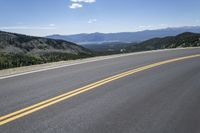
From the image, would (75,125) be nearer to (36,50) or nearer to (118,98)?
(118,98)

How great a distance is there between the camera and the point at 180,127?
439cm

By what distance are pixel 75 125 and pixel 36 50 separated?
113 m

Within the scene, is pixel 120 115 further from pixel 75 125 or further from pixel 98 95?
pixel 98 95

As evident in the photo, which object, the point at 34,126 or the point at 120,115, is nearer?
the point at 34,126

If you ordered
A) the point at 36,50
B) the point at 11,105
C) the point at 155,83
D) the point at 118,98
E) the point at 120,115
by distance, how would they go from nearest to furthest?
the point at 120,115 → the point at 11,105 → the point at 118,98 → the point at 155,83 → the point at 36,50

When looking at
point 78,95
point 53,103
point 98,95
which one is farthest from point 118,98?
point 53,103

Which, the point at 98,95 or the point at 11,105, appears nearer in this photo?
the point at 11,105

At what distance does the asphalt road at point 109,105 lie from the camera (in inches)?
173

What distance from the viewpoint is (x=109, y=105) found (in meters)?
5.68

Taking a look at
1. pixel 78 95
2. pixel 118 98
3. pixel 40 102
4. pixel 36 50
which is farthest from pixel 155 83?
pixel 36 50

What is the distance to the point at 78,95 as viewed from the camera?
6480 mm

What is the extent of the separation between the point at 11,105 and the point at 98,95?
7.14ft

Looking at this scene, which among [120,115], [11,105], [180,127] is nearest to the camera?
[180,127]

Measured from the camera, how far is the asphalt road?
14.4 ft
